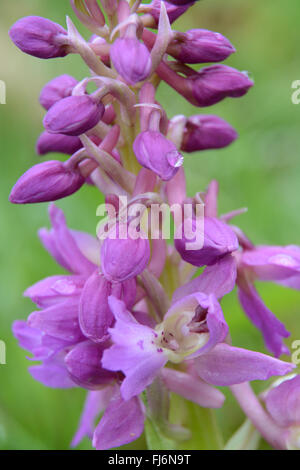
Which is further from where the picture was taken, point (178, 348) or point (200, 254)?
point (178, 348)

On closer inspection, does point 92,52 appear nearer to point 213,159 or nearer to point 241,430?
point 241,430

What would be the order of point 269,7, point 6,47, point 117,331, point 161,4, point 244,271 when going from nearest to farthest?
point 117,331 → point 161,4 → point 244,271 → point 6,47 → point 269,7

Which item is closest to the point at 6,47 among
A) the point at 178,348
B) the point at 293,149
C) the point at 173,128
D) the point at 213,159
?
the point at 213,159

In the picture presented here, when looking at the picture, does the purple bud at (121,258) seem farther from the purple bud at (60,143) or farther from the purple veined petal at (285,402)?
the purple veined petal at (285,402)

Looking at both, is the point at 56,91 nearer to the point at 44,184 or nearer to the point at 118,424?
the point at 44,184

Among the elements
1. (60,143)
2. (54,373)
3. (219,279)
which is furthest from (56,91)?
(54,373)

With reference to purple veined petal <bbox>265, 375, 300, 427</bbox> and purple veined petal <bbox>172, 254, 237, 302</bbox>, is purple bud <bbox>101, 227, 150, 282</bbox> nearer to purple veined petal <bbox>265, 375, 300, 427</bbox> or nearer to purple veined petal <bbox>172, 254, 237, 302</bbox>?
purple veined petal <bbox>172, 254, 237, 302</bbox>

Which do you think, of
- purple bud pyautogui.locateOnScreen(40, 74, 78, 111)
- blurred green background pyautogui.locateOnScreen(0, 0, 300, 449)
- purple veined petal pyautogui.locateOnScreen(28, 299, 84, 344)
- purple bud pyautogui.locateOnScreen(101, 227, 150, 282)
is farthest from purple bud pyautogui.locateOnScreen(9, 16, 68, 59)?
blurred green background pyautogui.locateOnScreen(0, 0, 300, 449)
